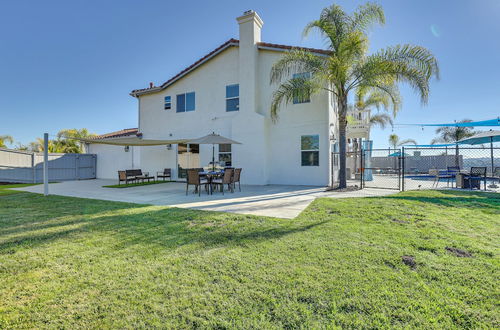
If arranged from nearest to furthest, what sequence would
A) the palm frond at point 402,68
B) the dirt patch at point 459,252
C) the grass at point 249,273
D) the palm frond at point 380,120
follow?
the grass at point 249,273
the dirt patch at point 459,252
the palm frond at point 402,68
the palm frond at point 380,120

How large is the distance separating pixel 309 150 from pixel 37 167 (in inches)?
758

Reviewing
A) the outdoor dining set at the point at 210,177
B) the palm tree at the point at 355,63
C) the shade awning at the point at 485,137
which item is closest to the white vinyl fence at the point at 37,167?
the outdoor dining set at the point at 210,177

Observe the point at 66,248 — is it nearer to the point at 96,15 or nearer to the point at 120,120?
the point at 96,15

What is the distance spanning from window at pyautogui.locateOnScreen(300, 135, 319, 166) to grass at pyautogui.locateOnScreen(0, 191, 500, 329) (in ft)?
22.9

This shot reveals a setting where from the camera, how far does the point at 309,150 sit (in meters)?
12.1

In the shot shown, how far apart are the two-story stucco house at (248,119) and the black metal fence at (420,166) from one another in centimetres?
193

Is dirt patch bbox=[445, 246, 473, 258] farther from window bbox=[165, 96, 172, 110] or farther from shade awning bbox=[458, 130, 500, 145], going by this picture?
window bbox=[165, 96, 172, 110]

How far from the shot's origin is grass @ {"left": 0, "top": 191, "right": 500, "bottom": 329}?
80.0 inches

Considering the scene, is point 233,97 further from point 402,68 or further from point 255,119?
point 402,68

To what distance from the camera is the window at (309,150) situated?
11.9m

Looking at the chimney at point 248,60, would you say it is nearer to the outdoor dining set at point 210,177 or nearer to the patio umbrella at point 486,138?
the outdoor dining set at point 210,177

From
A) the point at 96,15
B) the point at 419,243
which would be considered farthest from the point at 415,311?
the point at 96,15

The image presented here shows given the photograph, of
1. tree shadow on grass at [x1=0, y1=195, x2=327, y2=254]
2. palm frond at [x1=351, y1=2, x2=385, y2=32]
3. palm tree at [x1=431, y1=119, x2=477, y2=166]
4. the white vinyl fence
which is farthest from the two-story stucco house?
palm tree at [x1=431, y1=119, x2=477, y2=166]

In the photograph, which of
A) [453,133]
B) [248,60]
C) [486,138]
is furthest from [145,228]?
[453,133]
